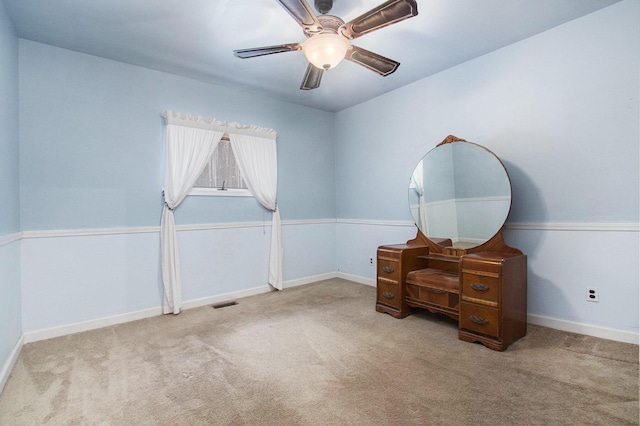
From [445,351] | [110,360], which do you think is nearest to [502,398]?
[445,351]

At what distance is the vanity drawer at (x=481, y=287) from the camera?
91.1 inches

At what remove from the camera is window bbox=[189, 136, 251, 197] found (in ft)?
11.9

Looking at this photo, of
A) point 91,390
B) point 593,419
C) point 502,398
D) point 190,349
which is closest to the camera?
point 593,419

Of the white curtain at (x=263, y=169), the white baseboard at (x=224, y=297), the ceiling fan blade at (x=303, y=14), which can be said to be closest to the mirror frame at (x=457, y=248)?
the white curtain at (x=263, y=169)

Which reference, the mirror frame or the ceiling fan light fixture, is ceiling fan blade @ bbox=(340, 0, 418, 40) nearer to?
the ceiling fan light fixture

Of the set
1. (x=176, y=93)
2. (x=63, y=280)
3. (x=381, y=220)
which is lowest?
(x=63, y=280)

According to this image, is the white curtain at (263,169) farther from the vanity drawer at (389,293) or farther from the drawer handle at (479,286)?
the drawer handle at (479,286)

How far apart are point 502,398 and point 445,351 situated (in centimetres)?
59

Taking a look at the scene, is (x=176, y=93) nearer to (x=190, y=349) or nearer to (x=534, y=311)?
(x=190, y=349)

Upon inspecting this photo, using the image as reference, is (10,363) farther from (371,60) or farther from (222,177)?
(371,60)

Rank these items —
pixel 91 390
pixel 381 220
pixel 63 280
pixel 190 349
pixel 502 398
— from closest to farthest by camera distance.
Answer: pixel 502 398, pixel 91 390, pixel 190 349, pixel 63 280, pixel 381 220

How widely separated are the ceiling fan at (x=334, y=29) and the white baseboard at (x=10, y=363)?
2.63 metres

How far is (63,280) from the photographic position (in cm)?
278

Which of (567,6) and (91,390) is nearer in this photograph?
(91,390)
